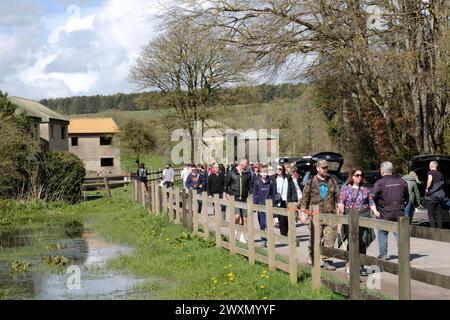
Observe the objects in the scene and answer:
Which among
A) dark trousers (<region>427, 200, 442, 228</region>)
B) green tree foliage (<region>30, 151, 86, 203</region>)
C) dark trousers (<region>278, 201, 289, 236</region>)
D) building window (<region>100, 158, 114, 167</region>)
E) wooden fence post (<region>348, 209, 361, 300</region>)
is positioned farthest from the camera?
building window (<region>100, 158, 114, 167</region>)

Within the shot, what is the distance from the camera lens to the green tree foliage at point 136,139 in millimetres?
67125

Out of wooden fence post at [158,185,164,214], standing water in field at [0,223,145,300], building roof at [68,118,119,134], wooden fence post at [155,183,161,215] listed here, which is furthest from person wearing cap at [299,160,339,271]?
building roof at [68,118,119,134]

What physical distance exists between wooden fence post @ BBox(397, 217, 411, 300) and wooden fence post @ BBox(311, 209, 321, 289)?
2.34m

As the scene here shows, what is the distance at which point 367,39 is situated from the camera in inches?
1046

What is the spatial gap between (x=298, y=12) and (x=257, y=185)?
34.5ft

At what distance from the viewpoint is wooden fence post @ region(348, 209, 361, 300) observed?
9250mm

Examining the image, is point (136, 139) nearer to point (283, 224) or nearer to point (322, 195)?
point (283, 224)

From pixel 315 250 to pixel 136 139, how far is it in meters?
58.0

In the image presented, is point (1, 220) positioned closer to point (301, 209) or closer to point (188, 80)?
point (301, 209)

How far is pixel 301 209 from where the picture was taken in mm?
12461

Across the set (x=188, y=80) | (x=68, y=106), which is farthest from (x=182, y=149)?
(x=68, y=106)

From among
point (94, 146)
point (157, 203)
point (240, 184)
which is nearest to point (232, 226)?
point (240, 184)

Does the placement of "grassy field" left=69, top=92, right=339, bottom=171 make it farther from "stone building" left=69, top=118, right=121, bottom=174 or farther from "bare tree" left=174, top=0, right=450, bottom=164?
"stone building" left=69, top=118, right=121, bottom=174

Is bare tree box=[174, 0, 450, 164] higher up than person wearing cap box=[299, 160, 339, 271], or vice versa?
bare tree box=[174, 0, 450, 164]
